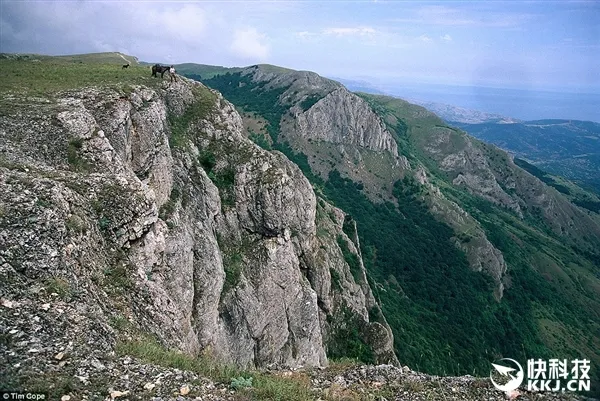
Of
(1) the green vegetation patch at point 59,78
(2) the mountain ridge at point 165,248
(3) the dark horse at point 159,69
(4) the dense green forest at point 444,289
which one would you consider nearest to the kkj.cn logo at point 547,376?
(2) the mountain ridge at point 165,248

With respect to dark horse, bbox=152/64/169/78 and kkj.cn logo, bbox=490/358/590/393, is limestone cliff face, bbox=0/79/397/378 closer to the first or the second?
dark horse, bbox=152/64/169/78

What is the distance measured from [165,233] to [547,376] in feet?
73.9

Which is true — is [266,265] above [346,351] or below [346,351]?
above

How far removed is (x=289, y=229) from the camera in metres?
45.3

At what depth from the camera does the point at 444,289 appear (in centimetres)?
13438

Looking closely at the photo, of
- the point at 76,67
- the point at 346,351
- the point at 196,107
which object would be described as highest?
the point at 76,67

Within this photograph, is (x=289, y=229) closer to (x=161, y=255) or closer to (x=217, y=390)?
(x=161, y=255)

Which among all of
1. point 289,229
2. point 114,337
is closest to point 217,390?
point 114,337

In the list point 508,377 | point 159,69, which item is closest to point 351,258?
point 159,69

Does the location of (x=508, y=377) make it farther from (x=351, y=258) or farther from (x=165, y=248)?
(x=351, y=258)

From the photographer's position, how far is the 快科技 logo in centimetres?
1468

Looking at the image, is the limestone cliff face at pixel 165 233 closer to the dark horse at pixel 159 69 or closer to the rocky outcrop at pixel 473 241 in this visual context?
the dark horse at pixel 159 69

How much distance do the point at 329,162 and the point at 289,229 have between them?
148567 millimetres

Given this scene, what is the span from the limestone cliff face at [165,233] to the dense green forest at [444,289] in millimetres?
48325
